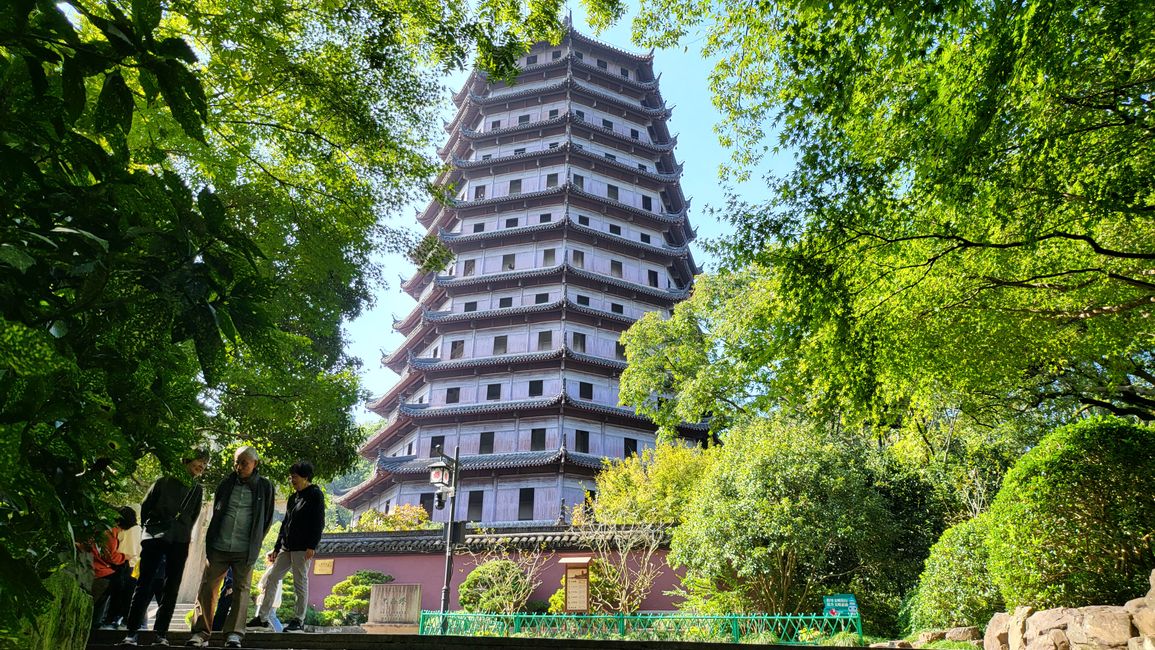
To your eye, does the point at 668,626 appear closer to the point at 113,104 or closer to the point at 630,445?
the point at 113,104

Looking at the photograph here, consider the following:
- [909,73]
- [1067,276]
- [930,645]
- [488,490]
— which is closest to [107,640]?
[909,73]

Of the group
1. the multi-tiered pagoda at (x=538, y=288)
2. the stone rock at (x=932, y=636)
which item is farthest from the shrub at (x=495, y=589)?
the multi-tiered pagoda at (x=538, y=288)

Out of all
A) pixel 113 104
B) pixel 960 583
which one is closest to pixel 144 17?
pixel 113 104

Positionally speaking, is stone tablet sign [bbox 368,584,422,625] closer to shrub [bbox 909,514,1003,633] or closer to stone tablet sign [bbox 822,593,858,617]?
stone tablet sign [bbox 822,593,858,617]

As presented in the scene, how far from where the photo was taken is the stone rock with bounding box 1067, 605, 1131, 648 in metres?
5.54

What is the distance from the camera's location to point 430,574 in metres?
20.1

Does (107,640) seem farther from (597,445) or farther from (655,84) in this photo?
(655,84)

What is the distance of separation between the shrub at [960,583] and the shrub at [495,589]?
9.44 meters

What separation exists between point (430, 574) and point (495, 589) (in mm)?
4549

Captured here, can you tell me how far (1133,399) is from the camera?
11750 mm

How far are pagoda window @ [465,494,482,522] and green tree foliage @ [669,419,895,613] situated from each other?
1680cm

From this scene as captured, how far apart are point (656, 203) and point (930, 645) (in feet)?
106

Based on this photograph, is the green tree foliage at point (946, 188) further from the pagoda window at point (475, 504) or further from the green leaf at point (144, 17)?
the pagoda window at point (475, 504)

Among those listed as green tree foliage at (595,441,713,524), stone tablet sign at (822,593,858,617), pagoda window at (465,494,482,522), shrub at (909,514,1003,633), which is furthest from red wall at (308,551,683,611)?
pagoda window at (465,494,482,522)
